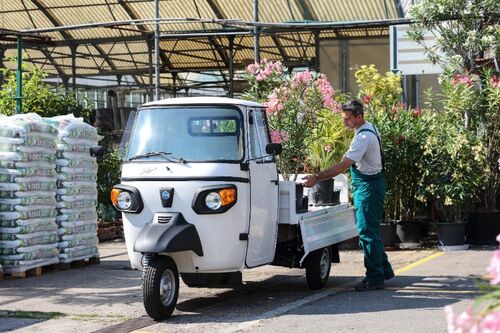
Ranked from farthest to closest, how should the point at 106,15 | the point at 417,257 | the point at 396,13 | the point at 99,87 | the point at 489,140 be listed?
the point at 99,87 → the point at 106,15 → the point at 396,13 → the point at 489,140 → the point at 417,257

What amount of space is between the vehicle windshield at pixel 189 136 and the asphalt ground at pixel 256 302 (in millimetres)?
1468

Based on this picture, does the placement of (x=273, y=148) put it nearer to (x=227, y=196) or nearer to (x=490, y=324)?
(x=227, y=196)

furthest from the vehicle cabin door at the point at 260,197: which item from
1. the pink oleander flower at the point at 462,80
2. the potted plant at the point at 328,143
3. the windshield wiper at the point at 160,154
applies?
the pink oleander flower at the point at 462,80

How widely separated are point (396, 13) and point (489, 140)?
7248 mm

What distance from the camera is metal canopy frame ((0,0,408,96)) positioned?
67.5 ft

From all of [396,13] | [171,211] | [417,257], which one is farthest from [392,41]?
[171,211]

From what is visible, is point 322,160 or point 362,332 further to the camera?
point 322,160

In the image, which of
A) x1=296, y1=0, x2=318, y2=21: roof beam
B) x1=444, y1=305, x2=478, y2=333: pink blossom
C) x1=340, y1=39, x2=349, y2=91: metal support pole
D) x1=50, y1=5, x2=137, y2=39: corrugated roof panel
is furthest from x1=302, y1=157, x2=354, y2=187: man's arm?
x1=50, y1=5, x2=137, y2=39: corrugated roof panel

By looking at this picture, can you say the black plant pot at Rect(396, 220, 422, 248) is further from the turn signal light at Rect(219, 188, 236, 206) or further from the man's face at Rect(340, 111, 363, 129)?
the turn signal light at Rect(219, 188, 236, 206)

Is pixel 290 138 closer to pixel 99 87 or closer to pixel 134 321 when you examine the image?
pixel 134 321

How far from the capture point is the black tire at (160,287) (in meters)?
7.58

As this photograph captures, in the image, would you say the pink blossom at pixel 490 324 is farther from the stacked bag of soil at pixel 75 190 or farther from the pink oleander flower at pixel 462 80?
the pink oleander flower at pixel 462 80

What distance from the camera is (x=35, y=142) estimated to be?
10578 millimetres

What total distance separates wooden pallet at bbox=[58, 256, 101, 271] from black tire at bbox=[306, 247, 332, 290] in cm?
341
